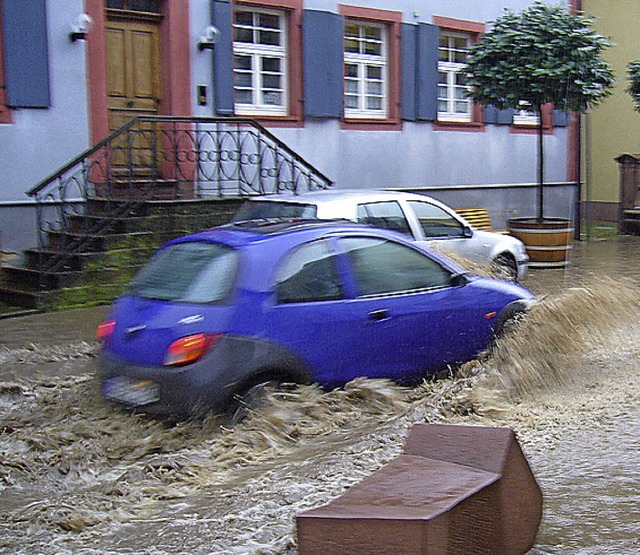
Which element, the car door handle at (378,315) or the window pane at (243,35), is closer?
the car door handle at (378,315)

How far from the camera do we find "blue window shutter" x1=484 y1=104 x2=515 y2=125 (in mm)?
19469

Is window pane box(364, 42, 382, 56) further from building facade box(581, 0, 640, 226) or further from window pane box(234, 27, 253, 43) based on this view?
building facade box(581, 0, 640, 226)

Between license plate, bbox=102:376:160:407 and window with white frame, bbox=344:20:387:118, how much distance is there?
37.2 feet

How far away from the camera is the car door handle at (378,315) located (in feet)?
22.6

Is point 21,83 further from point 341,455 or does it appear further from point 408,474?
point 408,474

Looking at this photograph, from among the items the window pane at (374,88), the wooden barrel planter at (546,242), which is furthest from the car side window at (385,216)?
the window pane at (374,88)

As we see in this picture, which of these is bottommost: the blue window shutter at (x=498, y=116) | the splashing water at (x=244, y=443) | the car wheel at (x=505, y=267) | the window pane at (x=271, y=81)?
the splashing water at (x=244, y=443)

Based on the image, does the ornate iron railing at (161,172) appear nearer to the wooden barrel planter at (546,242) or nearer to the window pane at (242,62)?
the window pane at (242,62)

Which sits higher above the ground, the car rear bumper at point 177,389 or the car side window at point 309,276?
the car side window at point 309,276

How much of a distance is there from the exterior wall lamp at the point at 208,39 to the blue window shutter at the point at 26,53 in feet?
8.33

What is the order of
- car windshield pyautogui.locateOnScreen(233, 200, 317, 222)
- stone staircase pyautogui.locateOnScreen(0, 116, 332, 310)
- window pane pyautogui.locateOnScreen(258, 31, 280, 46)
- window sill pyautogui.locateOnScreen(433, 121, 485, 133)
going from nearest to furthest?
1. car windshield pyautogui.locateOnScreen(233, 200, 317, 222)
2. stone staircase pyautogui.locateOnScreen(0, 116, 332, 310)
3. window pane pyautogui.locateOnScreen(258, 31, 280, 46)
4. window sill pyautogui.locateOnScreen(433, 121, 485, 133)

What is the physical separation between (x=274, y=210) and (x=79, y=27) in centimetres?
493

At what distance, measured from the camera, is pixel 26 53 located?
12750mm

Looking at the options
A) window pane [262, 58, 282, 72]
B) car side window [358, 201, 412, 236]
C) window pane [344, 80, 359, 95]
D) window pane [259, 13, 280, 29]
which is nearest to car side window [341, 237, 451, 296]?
car side window [358, 201, 412, 236]
